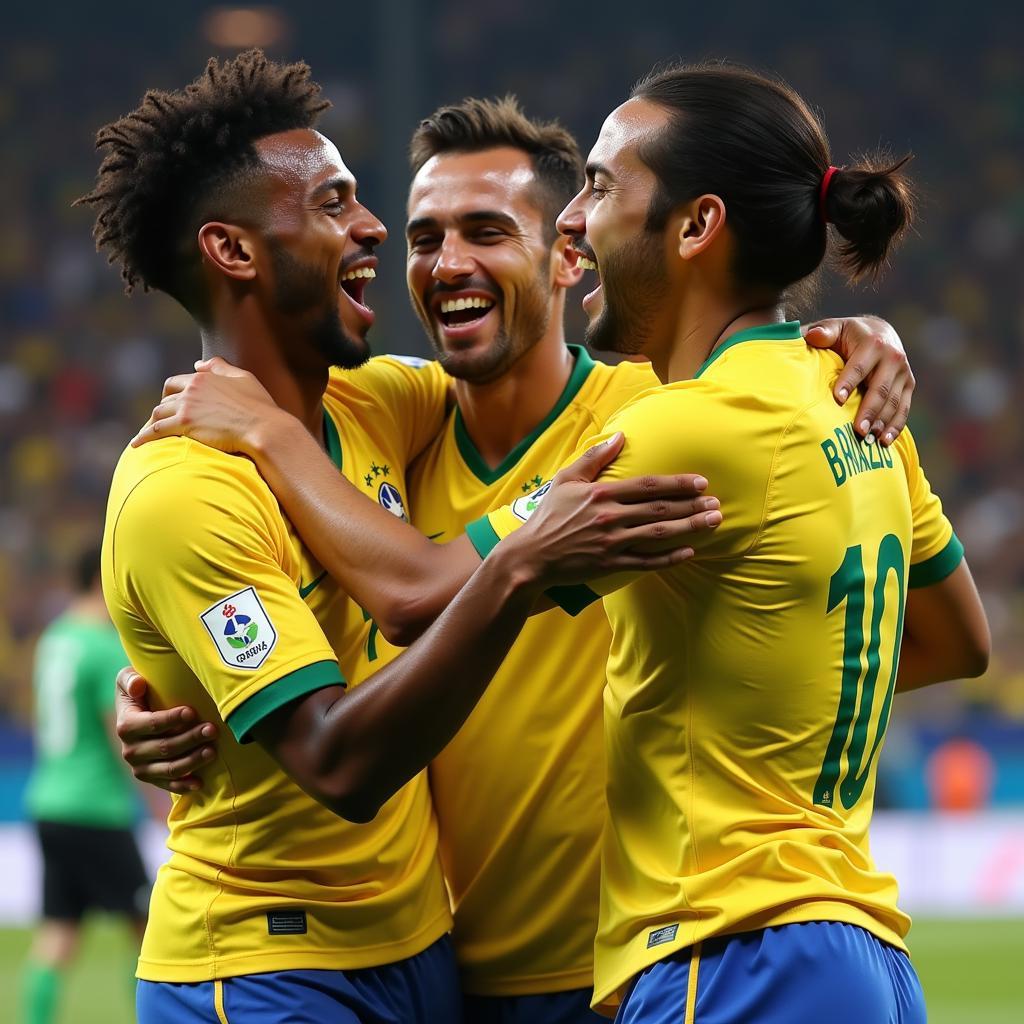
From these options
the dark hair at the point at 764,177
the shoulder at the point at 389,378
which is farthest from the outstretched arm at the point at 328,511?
the dark hair at the point at 764,177

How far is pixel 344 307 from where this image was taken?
317cm

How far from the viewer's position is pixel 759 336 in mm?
2611

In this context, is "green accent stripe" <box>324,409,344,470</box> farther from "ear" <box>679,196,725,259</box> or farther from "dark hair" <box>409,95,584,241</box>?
"ear" <box>679,196,725,259</box>

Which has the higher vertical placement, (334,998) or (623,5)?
(623,5)

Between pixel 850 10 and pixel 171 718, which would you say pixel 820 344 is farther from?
pixel 850 10

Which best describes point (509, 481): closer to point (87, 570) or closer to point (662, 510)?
point (662, 510)

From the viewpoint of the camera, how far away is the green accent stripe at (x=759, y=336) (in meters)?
2.59

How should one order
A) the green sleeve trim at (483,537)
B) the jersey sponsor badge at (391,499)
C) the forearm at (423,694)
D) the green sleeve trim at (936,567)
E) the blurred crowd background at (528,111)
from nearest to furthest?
the forearm at (423,694) < the green sleeve trim at (483,537) < the green sleeve trim at (936,567) < the jersey sponsor badge at (391,499) < the blurred crowd background at (528,111)

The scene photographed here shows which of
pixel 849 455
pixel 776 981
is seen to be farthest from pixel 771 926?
pixel 849 455

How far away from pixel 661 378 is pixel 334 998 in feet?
4.05

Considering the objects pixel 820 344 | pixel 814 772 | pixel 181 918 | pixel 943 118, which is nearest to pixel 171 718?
pixel 181 918

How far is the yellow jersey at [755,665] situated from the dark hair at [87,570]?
5069mm

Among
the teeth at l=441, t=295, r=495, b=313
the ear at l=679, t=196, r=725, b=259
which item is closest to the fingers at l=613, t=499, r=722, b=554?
the ear at l=679, t=196, r=725, b=259

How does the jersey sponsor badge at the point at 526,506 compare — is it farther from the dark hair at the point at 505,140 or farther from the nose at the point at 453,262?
the dark hair at the point at 505,140
